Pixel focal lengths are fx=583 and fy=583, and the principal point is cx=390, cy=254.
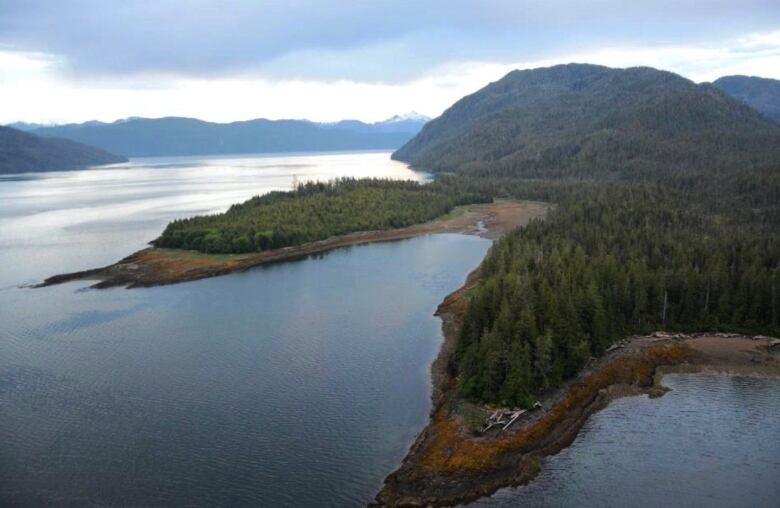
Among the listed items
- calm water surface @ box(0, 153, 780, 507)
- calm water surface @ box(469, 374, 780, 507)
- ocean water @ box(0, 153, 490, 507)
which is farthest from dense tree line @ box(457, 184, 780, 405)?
ocean water @ box(0, 153, 490, 507)

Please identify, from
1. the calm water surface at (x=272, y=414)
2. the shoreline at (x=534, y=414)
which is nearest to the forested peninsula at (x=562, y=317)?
the shoreline at (x=534, y=414)

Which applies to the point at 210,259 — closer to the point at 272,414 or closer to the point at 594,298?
the point at 272,414

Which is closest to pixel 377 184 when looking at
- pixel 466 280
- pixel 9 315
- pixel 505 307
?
pixel 466 280

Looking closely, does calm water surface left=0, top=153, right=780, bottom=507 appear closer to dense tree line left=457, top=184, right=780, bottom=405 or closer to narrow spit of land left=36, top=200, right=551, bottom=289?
dense tree line left=457, top=184, right=780, bottom=405

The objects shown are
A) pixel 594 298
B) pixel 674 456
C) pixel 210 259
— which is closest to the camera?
pixel 674 456

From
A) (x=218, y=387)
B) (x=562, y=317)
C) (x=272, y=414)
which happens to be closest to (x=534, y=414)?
(x=562, y=317)
